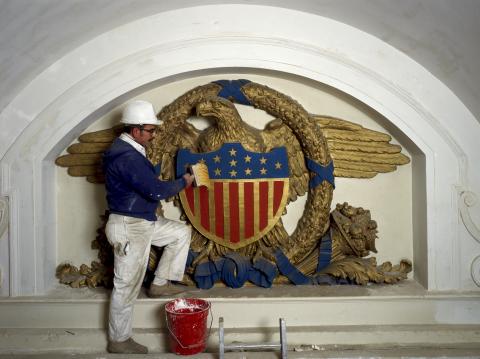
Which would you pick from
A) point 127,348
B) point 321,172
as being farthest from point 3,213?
point 321,172

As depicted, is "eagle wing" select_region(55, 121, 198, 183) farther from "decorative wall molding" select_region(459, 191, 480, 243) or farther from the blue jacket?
"decorative wall molding" select_region(459, 191, 480, 243)

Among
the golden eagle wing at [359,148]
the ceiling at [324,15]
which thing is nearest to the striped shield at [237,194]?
the golden eagle wing at [359,148]

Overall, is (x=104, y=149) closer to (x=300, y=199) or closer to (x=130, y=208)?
(x=130, y=208)

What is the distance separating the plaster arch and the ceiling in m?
0.08

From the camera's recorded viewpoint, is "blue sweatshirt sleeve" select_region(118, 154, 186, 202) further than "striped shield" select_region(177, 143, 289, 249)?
No

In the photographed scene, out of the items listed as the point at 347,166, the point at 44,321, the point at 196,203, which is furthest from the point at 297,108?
the point at 44,321

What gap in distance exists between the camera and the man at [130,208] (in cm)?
330

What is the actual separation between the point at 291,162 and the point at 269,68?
0.75 meters

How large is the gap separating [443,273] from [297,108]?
1655 millimetres

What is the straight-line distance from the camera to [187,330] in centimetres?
330

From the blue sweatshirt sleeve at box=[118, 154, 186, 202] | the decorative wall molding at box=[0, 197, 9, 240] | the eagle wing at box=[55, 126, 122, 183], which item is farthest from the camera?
the eagle wing at box=[55, 126, 122, 183]

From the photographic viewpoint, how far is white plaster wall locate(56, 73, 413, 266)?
403cm

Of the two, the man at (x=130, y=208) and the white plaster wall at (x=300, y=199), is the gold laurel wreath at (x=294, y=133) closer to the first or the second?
the white plaster wall at (x=300, y=199)

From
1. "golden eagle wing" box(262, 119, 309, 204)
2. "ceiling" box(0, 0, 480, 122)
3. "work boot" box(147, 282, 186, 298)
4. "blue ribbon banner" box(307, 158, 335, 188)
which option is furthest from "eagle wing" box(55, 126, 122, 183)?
"blue ribbon banner" box(307, 158, 335, 188)
